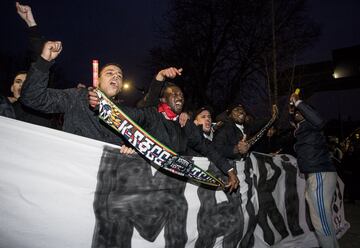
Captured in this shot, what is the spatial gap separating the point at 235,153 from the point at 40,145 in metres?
2.59

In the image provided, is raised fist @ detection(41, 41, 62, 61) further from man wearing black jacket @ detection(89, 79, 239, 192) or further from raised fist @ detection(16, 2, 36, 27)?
man wearing black jacket @ detection(89, 79, 239, 192)

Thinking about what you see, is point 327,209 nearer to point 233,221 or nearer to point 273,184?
point 273,184

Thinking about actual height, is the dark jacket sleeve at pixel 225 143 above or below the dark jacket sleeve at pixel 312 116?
below

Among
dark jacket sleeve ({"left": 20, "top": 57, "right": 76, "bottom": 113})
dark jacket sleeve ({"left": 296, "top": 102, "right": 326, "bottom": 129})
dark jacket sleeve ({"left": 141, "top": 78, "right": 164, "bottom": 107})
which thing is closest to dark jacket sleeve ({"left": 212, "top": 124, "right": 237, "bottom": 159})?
dark jacket sleeve ({"left": 296, "top": 102, "right": 326, "bottom": 129})

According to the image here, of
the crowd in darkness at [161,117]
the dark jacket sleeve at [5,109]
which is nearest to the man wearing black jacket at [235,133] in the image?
the crowd in darkness at [161,117]

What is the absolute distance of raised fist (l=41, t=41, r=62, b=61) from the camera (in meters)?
2.18

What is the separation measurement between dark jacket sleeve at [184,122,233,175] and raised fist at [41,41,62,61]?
165 centimetres

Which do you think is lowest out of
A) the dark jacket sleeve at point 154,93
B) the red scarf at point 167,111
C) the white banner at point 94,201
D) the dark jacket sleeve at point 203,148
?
the white banner at point 94,201

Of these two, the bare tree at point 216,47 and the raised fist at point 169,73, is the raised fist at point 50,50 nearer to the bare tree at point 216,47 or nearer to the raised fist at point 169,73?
the raised fist at point 169,73

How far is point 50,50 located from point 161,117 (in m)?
1.36

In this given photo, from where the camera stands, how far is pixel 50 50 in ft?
7.23

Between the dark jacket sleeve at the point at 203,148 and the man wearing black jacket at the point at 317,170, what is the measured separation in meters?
1.20

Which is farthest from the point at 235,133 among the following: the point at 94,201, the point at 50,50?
the point at 50,50

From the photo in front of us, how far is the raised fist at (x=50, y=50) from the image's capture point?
7.14 ft
